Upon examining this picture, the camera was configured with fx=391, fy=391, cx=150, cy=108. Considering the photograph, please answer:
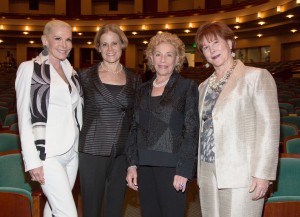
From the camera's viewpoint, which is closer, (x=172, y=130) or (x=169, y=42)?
(x=172, y=130)

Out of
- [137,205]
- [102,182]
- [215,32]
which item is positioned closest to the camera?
[215,32]

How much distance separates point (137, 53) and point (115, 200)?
77.2 feet

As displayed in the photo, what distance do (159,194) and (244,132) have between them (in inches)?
25.2

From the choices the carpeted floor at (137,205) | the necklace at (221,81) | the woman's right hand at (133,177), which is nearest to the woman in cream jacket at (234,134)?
the necklace at (221,81)

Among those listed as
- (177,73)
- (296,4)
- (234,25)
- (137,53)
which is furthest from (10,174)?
(137,53)

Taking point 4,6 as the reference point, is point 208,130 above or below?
below

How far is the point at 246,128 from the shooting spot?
2.05 m

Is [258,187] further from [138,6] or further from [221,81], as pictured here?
[138,6]

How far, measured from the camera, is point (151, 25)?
21672mm

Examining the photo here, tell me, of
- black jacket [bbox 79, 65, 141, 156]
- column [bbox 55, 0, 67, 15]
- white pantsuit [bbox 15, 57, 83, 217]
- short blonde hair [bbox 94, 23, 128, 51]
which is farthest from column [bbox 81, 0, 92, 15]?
white pantsuit [bbox 15, 57, 83, 217]

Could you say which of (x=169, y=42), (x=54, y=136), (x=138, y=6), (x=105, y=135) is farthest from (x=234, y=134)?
(x=138, y=6)

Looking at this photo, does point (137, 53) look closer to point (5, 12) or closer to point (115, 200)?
point (5, 12)

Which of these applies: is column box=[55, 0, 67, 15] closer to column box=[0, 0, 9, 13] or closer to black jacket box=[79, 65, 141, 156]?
column box=[0, 0, 9, 13]

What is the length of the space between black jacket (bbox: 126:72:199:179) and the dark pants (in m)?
0.06
